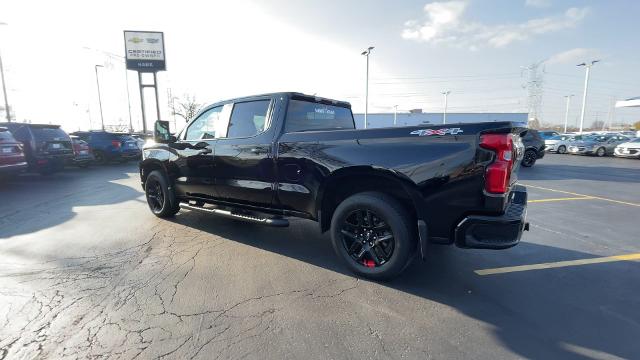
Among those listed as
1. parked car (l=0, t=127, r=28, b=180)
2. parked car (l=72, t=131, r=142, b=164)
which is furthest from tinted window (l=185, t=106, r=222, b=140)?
parked car (l=72, t=131, r=142, b=164)

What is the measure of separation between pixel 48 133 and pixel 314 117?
11.1m

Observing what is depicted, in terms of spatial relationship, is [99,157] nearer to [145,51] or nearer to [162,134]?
[162,134]

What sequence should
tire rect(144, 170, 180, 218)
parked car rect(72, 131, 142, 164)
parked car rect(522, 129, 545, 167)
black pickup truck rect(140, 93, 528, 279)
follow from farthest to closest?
1. parked car rect(72, 131, 142, 164)
2. parked car rect(522, 129, 545, 167)
3. tire rect(144, 170, 180, 218)
4. black pickup truck rect(140, 93, 528, 279)

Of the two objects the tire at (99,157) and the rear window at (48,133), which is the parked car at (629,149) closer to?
the rear window at (48,133)

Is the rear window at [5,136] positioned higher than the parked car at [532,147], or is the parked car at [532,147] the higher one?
the rear window at [5,136]

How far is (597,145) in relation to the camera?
2039cm

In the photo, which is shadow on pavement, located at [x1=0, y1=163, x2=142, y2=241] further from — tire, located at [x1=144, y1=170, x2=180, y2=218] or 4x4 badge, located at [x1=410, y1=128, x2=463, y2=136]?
4x4 badge, located at [x1=410, y1=128, x2=463, y2=136]

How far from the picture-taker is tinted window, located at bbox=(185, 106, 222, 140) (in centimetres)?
470

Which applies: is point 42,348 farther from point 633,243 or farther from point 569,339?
point 633,243

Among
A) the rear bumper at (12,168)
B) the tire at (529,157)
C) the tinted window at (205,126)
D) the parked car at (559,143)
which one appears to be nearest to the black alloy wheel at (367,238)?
the tinted window at (205,126)

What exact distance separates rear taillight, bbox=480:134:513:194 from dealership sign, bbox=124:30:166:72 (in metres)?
27.9

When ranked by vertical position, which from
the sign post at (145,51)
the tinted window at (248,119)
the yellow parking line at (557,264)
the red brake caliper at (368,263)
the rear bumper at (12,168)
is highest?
the sign post at (145,51)

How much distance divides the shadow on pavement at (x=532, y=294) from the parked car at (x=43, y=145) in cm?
985

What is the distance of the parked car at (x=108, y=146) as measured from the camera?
14.7 m
